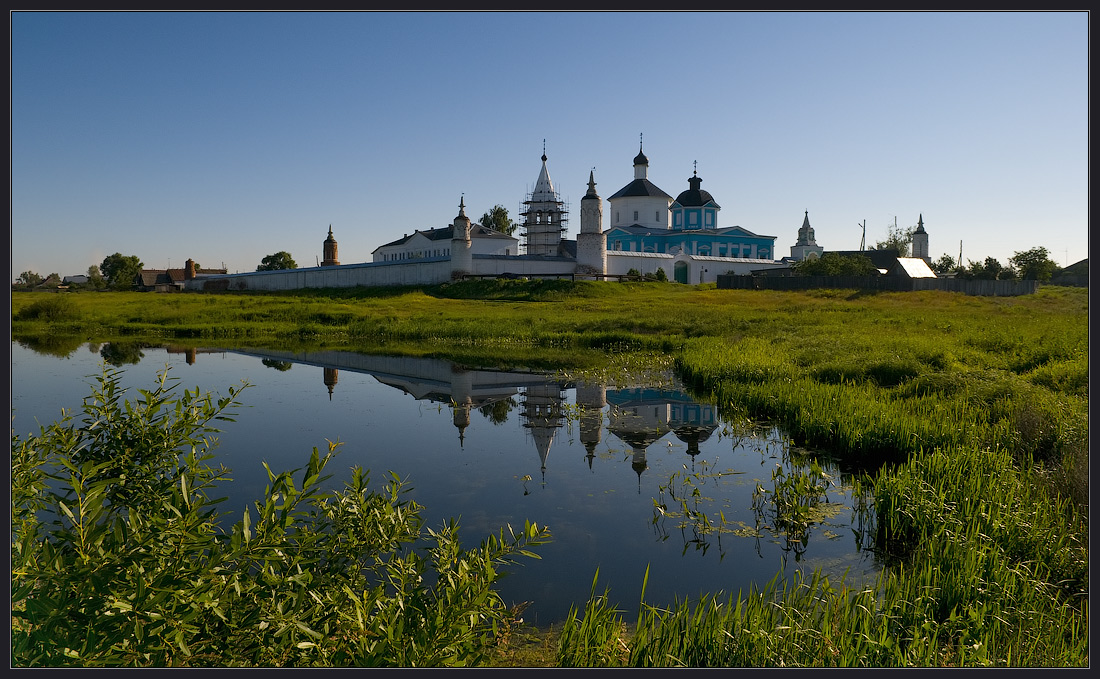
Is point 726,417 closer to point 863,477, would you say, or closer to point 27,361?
point 863,477

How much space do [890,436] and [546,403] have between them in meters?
7.01

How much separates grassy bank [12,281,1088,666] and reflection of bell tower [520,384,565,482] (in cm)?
321

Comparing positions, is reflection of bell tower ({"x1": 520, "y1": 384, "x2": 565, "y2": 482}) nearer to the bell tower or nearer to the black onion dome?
the black onion dome

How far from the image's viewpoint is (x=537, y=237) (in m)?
62.9

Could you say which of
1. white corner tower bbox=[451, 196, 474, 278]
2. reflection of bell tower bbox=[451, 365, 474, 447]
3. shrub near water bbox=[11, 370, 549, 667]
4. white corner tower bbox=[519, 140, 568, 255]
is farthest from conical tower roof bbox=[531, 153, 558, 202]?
shrub near water bbox=[11, 370, 549, 667]

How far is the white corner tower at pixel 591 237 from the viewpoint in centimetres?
5066

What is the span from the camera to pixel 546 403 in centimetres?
1460

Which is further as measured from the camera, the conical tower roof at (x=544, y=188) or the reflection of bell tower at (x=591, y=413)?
the conical tower roof at (x=544, y=188)

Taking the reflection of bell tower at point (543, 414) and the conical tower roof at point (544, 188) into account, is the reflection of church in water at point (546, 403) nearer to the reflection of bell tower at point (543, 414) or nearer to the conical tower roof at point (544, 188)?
the reflection of bell tower at point (543, 414)

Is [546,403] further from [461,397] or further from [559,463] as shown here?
[559,463]

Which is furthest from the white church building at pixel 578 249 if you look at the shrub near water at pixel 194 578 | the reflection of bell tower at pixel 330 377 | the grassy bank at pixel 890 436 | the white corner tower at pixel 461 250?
the shrub near water at pixel 194 578

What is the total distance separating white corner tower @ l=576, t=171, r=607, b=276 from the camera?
50.7 meters

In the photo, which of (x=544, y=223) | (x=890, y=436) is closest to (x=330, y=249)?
(x=544, y=223)

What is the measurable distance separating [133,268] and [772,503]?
286 feet
